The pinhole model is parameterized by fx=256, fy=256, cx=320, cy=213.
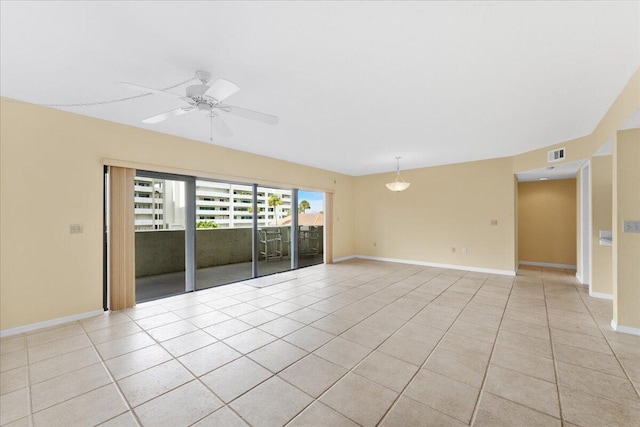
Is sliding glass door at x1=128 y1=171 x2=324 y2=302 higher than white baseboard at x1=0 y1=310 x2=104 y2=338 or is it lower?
higher

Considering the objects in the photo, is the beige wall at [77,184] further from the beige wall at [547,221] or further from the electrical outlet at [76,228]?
the beige wall at [547,221]

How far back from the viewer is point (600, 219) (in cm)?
411

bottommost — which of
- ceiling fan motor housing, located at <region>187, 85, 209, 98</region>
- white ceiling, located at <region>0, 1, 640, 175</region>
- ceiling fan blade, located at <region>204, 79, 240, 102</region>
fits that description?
ceiling fan blade, located at <region>204, 79, 240, 102</region>

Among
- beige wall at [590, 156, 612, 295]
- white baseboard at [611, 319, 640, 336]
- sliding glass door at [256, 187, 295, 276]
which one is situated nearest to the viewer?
white baseboard at [611, 319, 640, 336]

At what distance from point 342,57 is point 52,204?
12.7 ft

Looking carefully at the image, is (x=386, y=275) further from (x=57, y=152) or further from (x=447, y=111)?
(x=57, y=152)

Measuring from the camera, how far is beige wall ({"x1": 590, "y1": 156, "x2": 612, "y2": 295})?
159 inches

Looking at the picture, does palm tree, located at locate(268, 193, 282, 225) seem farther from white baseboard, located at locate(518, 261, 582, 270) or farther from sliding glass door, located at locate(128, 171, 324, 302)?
white baseboard, located at locate(518, 261, 582, 270)

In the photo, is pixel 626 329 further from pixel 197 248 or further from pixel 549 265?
pixel 197 248

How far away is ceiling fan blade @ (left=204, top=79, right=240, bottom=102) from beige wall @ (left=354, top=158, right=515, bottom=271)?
5993 millimetres

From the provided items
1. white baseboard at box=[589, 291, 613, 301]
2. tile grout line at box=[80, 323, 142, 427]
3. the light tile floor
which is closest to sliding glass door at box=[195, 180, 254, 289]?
the light tile floor

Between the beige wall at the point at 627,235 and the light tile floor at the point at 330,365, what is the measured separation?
0.30 m

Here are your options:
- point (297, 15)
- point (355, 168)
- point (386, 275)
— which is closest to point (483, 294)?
point (386, 275)

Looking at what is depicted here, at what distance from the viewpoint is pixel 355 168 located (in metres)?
7.09
